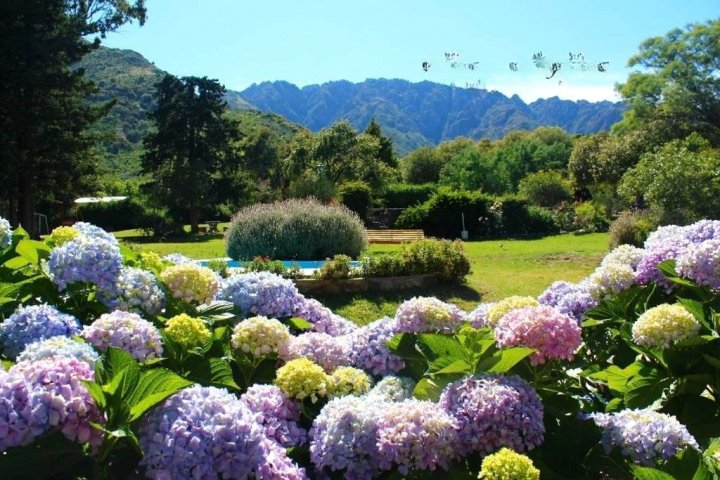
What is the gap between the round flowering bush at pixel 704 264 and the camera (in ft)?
7.50

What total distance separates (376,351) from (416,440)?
65 centimetres

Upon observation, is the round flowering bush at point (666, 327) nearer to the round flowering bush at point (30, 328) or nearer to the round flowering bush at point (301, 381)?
the round flowering bush at point (301, 381)

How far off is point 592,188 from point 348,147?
1392 centimetres

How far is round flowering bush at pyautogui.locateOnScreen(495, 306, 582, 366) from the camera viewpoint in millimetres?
1793

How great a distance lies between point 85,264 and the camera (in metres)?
2.06

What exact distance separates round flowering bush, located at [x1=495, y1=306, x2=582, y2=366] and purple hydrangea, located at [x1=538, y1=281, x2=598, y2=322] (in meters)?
0.86

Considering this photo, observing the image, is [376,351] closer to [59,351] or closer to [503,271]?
[59,351]

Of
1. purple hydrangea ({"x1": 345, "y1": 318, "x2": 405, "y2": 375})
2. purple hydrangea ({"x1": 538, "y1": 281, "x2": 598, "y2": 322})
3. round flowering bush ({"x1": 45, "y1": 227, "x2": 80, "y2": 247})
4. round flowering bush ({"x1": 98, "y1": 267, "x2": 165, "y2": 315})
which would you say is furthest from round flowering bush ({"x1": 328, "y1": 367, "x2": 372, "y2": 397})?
round flowering bush ({"x1": 45, "y1": 227, "x2": 80, "y2": 247})

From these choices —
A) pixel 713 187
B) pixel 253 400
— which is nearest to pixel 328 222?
pixel 713 187

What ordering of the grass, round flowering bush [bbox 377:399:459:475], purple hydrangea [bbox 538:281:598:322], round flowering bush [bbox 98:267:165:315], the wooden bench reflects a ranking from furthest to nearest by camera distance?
the wooden bench, the grass, purple hydrangea [bbox 538:281:598:322], round flowering bush [bbox 98:267:165:315], round flowering bush [bbox 377:399:459:475]

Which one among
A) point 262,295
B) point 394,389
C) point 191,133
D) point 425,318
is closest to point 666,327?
point 425,318

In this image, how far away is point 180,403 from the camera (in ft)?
4.73

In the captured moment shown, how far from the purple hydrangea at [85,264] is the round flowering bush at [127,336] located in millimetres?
317

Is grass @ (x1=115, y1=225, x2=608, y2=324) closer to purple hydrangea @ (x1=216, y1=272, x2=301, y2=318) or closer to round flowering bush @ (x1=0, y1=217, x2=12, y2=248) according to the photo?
purple hydrangea @ (x1=216, y1=272, x2=301, y2=318)
